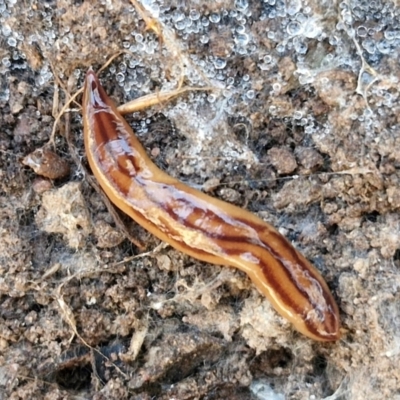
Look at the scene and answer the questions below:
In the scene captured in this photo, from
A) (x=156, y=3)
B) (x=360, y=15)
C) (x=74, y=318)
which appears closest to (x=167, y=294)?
(x=74, y=318)

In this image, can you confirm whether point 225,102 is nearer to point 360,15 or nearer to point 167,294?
point 360,15

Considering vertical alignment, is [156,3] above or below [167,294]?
above

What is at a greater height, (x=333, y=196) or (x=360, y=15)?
(x=360, y=15)

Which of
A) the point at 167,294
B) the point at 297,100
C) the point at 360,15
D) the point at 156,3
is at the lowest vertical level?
the point at 167,294

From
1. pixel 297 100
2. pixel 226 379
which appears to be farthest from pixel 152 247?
pixel 297 100

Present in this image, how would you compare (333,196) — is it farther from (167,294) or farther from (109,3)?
(109,3)

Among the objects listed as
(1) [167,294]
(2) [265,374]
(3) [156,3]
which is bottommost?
(2) [265,374]
